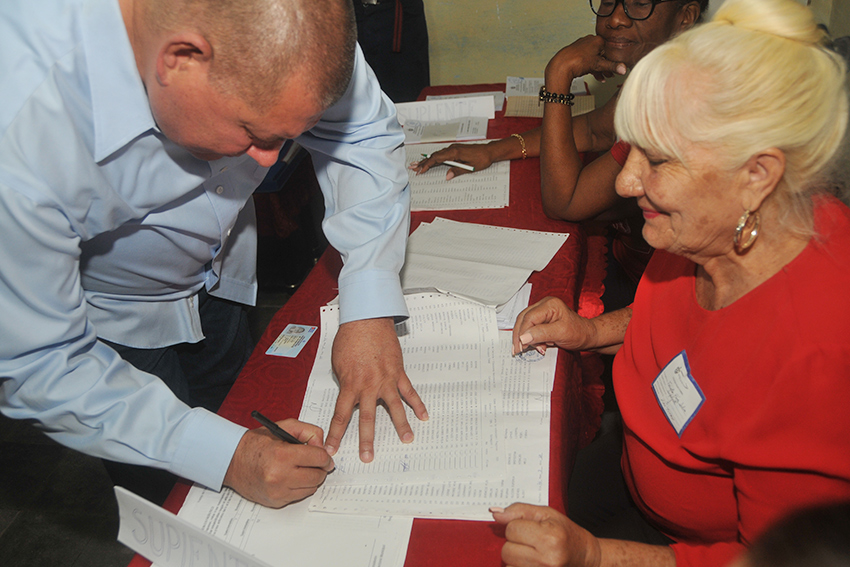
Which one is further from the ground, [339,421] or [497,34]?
[339,421]

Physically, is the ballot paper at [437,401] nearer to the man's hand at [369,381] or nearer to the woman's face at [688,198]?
the man's hand at [369,381]

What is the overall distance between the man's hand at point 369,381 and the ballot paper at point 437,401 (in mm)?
27

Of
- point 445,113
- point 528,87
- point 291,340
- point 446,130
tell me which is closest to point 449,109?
point 445,113

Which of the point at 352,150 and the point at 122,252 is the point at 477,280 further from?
the point at 122,252

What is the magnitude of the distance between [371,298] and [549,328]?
38 cm

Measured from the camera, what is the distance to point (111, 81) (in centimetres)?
92

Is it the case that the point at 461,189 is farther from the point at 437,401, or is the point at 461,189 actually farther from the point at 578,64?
the point at 437,401

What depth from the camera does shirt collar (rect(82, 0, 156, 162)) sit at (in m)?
0.89

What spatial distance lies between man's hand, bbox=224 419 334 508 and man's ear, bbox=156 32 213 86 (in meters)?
0.58

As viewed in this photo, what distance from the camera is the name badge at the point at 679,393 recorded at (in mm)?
1053

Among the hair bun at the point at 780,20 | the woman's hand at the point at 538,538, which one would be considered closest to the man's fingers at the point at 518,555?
the woman's hand at the point at 538,538

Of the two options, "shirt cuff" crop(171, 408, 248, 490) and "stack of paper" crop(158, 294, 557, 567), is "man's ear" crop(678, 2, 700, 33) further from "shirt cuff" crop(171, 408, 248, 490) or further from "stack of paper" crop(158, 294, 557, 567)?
"shirt cuff" crop(171, 408, 248, 490)

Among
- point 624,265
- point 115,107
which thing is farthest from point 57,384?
point 624,265

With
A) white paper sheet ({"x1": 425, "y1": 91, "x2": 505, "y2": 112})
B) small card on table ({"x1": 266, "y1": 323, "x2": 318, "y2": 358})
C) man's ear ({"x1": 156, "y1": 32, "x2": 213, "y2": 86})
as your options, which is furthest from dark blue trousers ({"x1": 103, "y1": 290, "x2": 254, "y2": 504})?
white paper sheet ({"x1": 425, "y1": 91, "x2": 505, "y2": 112})
